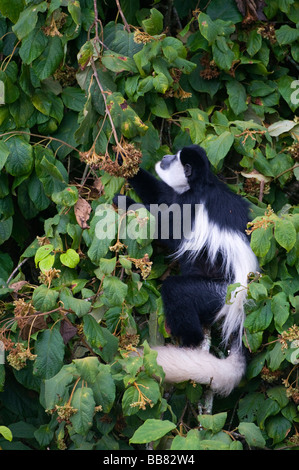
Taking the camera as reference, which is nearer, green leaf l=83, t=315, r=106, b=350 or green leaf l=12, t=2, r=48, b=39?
green leaf l=83, t=315, r=106, b=350

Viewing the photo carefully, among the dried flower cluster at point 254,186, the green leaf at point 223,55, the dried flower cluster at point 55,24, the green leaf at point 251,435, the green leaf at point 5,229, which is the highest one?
the dried flower cluster at point 55,24

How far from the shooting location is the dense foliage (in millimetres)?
1880

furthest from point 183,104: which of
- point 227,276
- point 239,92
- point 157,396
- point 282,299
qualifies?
point 157,396

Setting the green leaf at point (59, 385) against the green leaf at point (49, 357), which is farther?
the green leaf at point (49, 357)

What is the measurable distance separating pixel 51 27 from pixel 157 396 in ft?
3.92

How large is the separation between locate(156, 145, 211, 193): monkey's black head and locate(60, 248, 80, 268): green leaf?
1.67ft

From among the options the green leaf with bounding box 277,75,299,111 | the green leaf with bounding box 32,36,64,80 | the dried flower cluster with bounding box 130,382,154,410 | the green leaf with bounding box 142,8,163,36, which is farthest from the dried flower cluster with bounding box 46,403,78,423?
the green leaf with bounding box 277,75,299,111

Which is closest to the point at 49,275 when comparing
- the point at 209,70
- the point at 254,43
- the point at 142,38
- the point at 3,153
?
the point at 3,153

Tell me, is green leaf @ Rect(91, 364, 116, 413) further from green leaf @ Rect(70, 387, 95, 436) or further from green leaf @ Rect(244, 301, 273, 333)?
green leaf @ Rect(244, 301, 273, 333)

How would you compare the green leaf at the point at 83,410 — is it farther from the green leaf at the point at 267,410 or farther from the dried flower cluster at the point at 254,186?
the dried flower cluster at the point at 254,186

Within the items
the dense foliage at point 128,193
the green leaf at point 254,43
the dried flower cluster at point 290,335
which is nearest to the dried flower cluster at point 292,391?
the dense foliage at point 128,193

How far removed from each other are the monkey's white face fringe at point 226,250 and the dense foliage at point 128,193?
0.10 meters

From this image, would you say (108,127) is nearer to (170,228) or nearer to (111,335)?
(170,228)

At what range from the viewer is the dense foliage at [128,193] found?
188 cm
